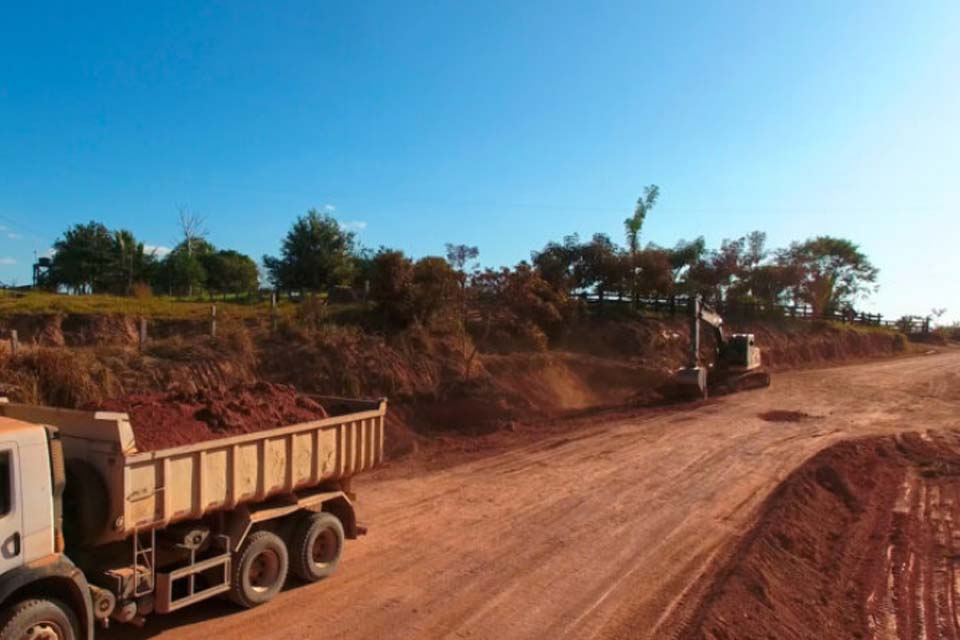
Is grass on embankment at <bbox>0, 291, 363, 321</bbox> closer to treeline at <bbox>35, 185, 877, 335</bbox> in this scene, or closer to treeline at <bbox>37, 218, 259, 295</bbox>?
treeline at <bbox>35, 185, 877, 335</bbox>

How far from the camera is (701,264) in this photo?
44.8 metres

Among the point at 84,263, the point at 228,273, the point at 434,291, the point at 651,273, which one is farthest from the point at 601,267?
the point at 84,263

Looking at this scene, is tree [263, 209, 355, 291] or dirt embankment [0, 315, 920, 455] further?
tree [263, 209, 355, 291]

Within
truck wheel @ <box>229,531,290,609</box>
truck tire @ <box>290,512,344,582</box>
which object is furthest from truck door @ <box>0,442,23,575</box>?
truck tire @ <box>290,512,344,582</box>

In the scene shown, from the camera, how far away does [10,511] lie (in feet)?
16.9

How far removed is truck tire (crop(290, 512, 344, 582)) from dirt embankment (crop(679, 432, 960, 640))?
13.3 ft

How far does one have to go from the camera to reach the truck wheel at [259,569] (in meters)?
7.12

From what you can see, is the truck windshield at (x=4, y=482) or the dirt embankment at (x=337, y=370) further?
the dirt embankment at (x=337, y=370)

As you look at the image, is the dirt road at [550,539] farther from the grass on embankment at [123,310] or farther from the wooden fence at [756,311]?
the wooden fence at [756,311]

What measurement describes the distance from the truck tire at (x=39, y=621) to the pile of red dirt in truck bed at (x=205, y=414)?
4.81 ft

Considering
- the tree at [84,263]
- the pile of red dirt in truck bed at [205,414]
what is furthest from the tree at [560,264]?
the tree at [84,263]

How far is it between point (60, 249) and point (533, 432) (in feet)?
172

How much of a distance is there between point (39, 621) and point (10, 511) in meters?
0.86

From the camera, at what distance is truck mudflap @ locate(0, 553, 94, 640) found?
5.08 meters
